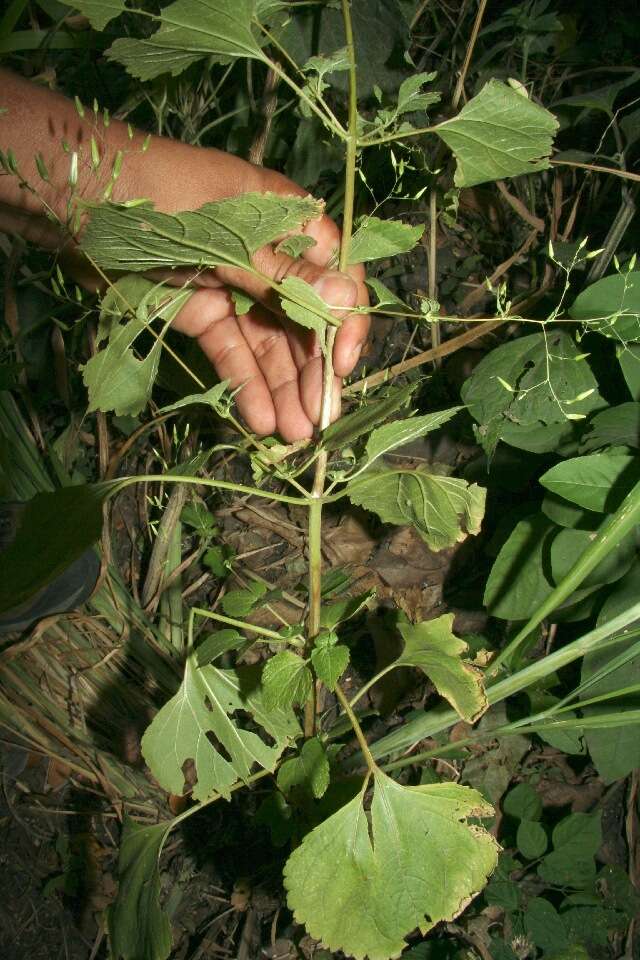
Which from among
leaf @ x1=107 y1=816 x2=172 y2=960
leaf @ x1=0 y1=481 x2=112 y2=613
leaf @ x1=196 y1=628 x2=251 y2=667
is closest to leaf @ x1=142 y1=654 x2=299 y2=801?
leaf @ x1=196 y1=628 x2=251 y2=667

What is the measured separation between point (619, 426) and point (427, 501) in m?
0.33

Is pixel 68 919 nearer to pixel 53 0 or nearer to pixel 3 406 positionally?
pixel 3 406

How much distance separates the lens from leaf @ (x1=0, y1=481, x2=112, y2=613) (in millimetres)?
517

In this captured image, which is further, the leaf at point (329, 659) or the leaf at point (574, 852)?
the leaf at point (574, 852)

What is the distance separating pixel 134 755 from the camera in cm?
137

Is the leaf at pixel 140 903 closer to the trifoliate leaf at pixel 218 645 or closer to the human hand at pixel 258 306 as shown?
the trifoliate leaf at pixel 218 645

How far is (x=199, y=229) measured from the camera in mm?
487

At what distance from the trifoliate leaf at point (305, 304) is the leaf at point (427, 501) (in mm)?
151

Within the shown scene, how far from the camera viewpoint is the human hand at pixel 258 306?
2.22 ft

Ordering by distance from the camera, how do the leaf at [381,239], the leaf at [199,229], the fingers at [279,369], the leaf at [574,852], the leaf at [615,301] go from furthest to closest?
the leaf at [574,852]
the fingers at [279,369]
the leaf at [615,301]
the leaf at [381,239]
the leaf at [199,229]

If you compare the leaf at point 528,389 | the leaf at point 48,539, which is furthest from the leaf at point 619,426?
the leaf at point 48,539

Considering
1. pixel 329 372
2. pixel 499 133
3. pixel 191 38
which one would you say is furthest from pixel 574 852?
pixel 191 38

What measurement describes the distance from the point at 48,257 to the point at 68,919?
1313mm

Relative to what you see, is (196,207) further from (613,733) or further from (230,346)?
(613,733)
